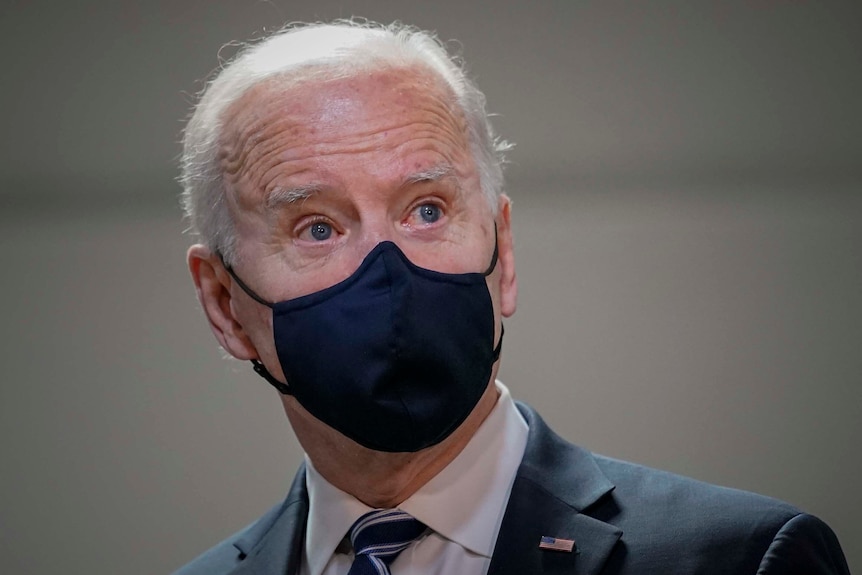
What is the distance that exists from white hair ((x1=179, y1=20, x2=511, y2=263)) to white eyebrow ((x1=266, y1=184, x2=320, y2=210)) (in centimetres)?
15

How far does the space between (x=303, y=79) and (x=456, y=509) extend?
2.74ft

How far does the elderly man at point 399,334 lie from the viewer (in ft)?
6.44

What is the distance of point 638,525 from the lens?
2043 mm

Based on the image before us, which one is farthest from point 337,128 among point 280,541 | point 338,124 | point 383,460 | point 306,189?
point 280,541

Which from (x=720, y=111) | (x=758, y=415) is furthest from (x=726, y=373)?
(x=720, y=111)

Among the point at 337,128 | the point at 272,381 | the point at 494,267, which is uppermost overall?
the point at 337,128

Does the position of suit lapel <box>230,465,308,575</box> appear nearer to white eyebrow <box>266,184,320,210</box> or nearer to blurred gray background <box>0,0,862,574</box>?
white eyebrow <box>266,184,320,210</box>

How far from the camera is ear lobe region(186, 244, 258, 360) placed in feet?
7.58

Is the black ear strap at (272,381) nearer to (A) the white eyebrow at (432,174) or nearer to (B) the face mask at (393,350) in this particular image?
(B) the face mask at (393,350)

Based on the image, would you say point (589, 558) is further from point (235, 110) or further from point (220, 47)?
→ point (220, 47)

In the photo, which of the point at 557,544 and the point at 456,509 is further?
the point at 456,509

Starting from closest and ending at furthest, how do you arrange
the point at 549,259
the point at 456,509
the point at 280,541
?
the point at 456,509
the point at 280,541
the point at 549,259

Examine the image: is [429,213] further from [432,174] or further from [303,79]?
[303,79]

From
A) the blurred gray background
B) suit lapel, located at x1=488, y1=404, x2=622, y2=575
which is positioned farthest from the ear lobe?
the blurred gray background
